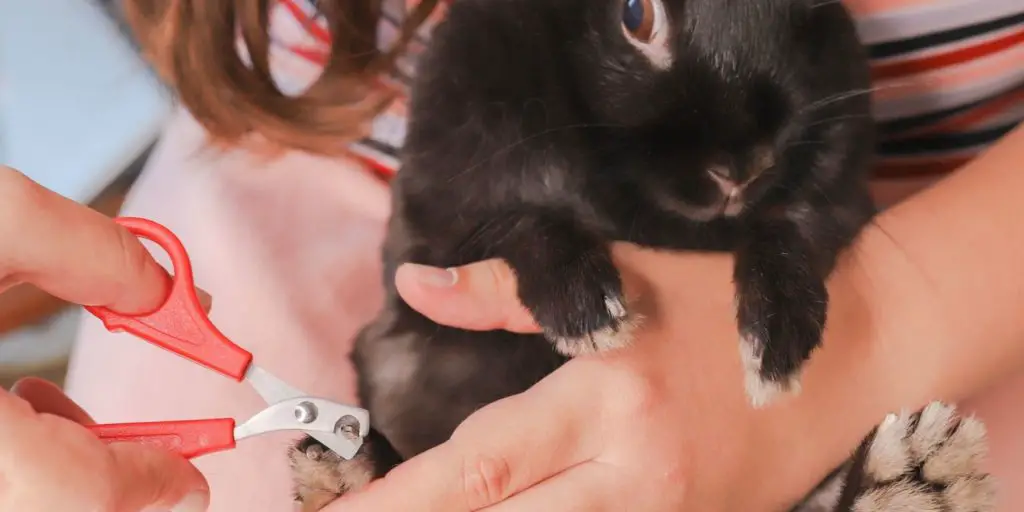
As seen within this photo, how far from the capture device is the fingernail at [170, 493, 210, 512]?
1.95 feet

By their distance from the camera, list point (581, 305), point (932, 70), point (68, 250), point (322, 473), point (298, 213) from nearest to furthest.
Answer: point (68, 250), point (581, 305), point (322, 473), point (932, 70), point (298, 213)

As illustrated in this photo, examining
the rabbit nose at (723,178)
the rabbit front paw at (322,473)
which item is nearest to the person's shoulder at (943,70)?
the rabbit nose at (723,178)

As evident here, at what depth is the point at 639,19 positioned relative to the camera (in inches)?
23.5

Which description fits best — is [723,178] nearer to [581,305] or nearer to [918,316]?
[581,305]

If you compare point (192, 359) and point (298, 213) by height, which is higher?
point (192, 359)

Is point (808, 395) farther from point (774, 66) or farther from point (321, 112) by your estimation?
point (321, 112)

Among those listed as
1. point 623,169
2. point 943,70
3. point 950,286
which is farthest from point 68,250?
point 943,70

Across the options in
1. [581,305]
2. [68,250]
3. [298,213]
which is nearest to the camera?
[68,250]

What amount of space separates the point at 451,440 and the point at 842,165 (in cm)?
37

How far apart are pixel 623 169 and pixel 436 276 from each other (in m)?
0.16

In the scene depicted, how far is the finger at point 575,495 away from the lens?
65cm

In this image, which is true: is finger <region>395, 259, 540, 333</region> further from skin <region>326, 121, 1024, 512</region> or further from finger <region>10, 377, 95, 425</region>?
finger <region>10, 377, 95, 425</region>

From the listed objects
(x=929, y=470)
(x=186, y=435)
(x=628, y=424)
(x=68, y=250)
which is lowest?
(x=929, y=470)

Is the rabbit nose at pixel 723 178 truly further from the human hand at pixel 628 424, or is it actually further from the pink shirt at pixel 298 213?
the pink shirt at pixel 298 213
